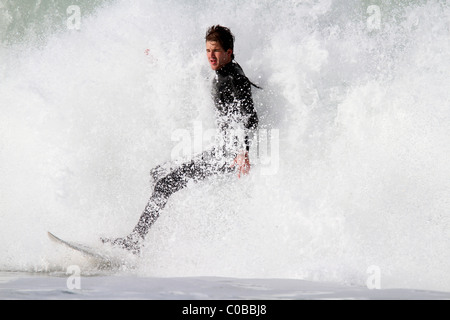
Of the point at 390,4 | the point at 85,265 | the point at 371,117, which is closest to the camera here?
the point at 85,265

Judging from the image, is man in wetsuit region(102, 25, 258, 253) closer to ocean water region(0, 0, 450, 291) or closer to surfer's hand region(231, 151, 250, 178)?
surfer's hand region(231, 151, 250, 178)

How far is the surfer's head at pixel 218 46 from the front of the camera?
516 centimetres

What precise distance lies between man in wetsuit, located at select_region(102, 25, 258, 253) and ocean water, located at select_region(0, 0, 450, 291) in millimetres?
259

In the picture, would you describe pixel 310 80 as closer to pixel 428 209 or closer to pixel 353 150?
pixel 353 150

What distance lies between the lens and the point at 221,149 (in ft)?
16.9

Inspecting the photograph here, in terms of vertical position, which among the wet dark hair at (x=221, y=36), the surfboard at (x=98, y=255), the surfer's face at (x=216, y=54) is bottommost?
the surfboard at (x=98, y=255)

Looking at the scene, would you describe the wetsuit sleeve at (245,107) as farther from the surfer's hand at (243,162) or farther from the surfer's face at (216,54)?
the surfer's face at (216,54)

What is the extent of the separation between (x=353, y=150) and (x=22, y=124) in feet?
13.4

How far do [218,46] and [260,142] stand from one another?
1102mm

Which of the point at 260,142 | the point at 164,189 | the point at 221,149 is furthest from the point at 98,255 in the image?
the point at 260,142

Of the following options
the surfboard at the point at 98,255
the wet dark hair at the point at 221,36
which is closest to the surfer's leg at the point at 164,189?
the surfboard at the point at 98,255

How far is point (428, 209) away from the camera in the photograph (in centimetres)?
502

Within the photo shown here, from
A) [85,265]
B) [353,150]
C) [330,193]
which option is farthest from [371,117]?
[85,265]

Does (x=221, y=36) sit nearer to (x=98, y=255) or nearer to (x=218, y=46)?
(x=218, y=46)
